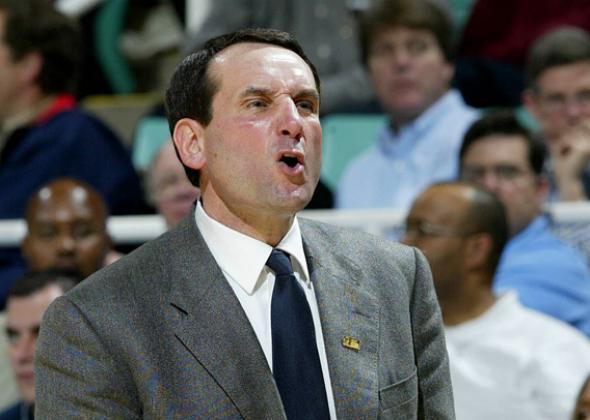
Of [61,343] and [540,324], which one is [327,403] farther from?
[540,324]

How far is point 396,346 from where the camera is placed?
84.7 inches

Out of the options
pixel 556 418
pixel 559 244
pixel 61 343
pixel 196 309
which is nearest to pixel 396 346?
pixel 196 309

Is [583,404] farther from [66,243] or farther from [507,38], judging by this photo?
[507,38]

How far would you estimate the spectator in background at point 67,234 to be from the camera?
4.38 meters

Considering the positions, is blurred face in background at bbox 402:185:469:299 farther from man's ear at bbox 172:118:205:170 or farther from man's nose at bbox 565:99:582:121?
man's ear at bbox 172:118:205:170

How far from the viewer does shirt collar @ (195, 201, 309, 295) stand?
2.14m

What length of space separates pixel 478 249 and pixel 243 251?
1.98 m

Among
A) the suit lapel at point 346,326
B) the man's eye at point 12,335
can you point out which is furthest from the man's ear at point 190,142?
the man's eye at point 12,335

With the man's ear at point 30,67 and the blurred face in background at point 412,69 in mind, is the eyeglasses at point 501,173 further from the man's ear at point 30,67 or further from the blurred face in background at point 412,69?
the man's ear at point 30,67

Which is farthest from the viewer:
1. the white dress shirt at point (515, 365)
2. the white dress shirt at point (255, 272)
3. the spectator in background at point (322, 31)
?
the spectator in background at point (322, 31)

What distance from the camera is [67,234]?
443 cm

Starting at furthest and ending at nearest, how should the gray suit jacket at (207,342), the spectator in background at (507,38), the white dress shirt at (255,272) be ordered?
the spectator in background at (507,38) → the white dress shirt at (255,272) → the gray suit jacket at (207,342)

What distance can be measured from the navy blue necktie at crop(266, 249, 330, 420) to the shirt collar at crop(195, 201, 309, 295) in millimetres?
23

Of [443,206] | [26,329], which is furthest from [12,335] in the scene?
[443,206]
